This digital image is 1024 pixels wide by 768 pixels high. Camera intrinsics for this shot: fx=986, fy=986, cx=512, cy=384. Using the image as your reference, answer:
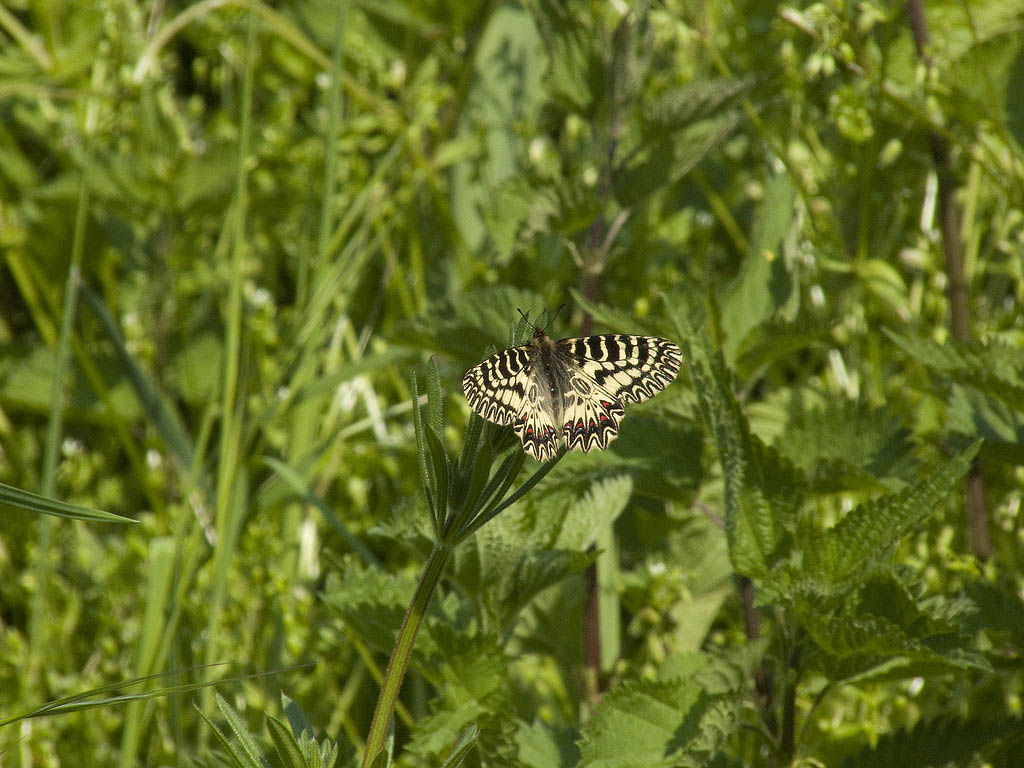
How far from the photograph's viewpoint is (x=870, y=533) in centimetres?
99

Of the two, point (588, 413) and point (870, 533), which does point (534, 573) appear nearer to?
point (588, 413)

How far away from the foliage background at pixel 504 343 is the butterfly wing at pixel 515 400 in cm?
17

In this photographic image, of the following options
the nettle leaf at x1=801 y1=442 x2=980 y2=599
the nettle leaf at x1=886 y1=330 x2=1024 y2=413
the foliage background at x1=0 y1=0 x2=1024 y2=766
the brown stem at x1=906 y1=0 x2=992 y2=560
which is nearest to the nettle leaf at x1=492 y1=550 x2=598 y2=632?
the foliage background at x1=0 y1=0 x2=1024 y2=766

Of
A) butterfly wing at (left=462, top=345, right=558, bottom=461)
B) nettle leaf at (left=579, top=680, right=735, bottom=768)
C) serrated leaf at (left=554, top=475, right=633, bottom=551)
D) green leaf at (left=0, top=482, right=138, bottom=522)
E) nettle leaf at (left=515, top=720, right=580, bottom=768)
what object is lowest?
nettle leaf at (left=515, top=720, right=580, bottom=768)

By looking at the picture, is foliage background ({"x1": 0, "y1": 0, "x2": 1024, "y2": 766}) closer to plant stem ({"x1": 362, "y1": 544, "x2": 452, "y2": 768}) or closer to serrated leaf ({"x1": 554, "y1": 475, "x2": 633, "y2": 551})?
serrated leaf ({"x1": 554, "y1": 475, "x2": 633, "y2": 551})

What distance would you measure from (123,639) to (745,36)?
1740mm

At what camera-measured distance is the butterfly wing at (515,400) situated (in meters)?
0.84

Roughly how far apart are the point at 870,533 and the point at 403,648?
484mm

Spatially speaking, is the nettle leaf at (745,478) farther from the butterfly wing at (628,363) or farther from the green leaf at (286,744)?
the green leaf at (286,744)

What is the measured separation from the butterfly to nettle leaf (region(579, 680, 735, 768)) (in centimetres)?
27

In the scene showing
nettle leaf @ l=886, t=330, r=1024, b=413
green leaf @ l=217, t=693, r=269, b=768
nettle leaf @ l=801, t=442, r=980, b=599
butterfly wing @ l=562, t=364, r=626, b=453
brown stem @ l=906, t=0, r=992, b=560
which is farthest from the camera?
brown stem @ l=906, t=0, r=992, b=560

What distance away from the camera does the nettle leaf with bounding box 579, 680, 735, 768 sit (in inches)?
39.2

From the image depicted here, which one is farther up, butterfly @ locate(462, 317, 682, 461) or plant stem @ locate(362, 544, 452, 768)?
butterfly @ locate(462, 317, 682, 461)

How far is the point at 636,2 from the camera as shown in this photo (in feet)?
4.80
